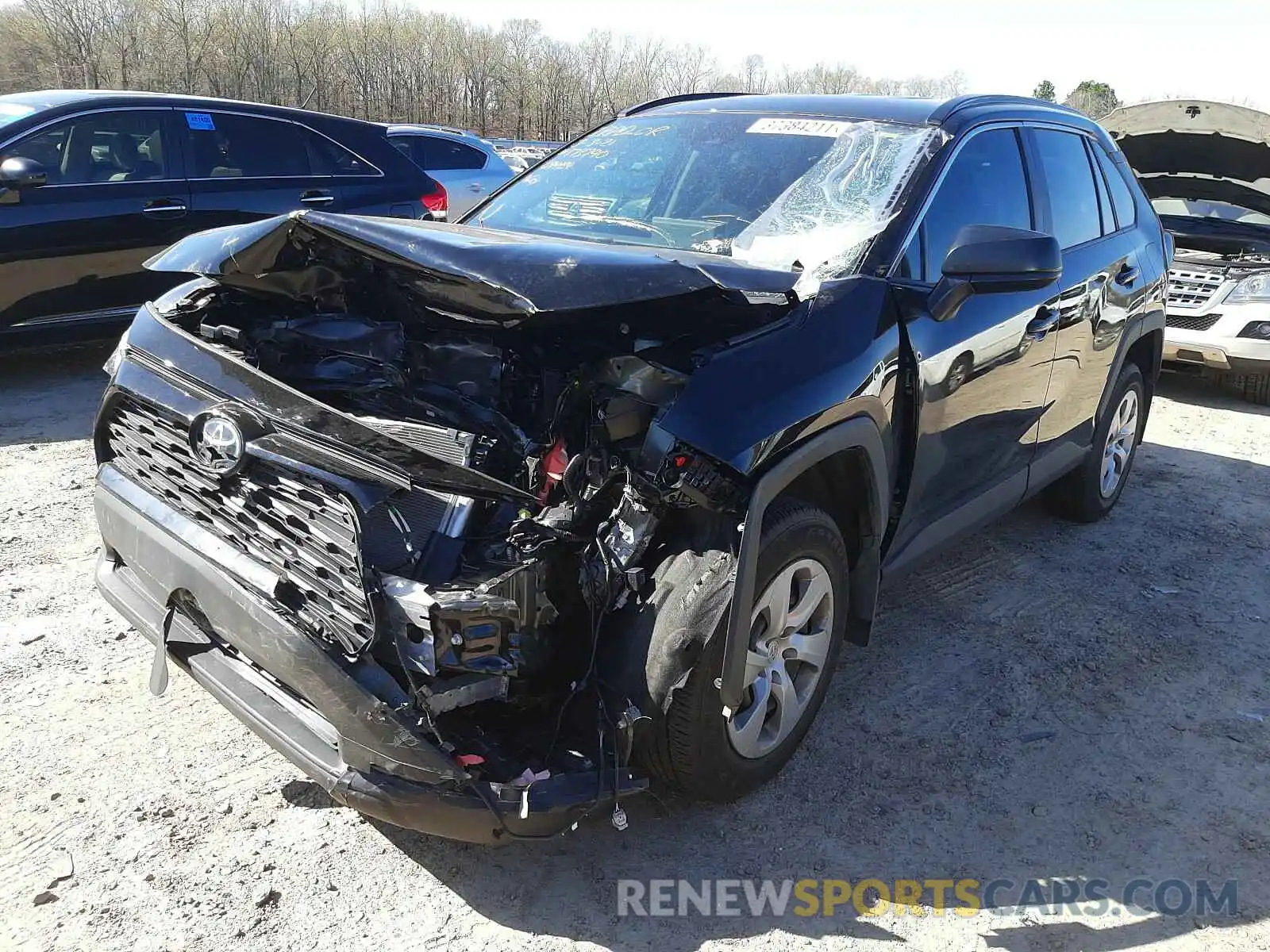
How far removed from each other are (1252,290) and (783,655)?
7.11 metres

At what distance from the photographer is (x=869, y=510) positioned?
9.59 ft

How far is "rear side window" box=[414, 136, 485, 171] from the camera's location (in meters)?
11.1

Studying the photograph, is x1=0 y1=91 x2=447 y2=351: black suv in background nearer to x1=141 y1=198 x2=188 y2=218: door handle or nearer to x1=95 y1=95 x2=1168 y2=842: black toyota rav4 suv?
x1=141 y1=198 x2=188 y2=218: door handle

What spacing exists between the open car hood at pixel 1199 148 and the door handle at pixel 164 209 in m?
7.45

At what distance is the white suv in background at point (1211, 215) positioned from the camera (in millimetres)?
7734

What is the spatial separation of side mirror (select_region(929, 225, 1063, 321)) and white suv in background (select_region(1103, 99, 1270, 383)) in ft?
17.1

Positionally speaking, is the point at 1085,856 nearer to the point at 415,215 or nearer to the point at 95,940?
the point at 95,940

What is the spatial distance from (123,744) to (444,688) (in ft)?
4.53

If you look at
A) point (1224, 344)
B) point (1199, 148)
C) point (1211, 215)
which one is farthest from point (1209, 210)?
point (1224, 344)

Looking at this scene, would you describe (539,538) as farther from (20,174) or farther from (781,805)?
(20,174)

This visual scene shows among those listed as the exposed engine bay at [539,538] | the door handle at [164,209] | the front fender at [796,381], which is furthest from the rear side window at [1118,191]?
the door handle at [164,209]

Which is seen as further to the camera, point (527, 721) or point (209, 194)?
point (209, 194)

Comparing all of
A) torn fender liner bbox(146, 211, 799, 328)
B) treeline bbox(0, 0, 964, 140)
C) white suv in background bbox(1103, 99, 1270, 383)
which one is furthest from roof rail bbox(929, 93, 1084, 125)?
treeline bbox(0, 0, 964, 140)

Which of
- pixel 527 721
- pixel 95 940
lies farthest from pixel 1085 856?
pixel 95 940
